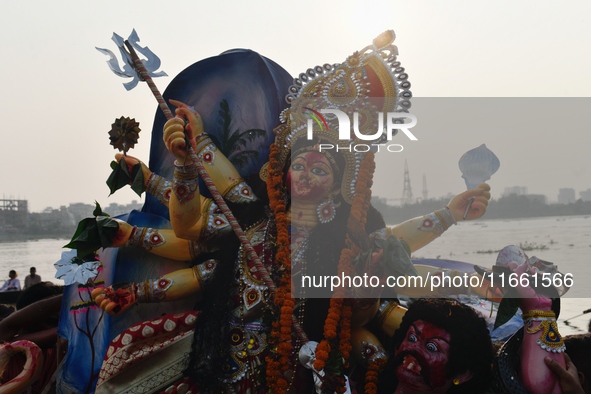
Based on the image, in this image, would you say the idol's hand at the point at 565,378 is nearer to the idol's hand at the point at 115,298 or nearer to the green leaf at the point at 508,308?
the green leaf at the point at 508,308

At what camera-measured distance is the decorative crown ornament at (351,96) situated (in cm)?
400

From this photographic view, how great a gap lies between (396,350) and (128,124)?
84.6 inches

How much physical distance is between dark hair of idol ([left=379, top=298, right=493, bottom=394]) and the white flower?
2.00 meters

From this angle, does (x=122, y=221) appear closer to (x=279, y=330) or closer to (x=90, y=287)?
(x=90, y=287)

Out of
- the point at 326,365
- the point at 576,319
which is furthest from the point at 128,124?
the point at 576,319

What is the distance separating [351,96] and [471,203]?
936 mm

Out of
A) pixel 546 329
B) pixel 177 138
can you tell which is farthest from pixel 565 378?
pixel 177 138

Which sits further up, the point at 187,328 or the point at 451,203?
the point at 451,203

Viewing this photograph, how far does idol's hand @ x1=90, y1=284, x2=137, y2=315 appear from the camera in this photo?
4.11 m

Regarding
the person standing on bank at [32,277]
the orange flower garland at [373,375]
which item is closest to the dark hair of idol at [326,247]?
the orange flower garland at [373,375]

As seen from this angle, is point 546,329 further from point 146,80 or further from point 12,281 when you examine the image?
point 12,281

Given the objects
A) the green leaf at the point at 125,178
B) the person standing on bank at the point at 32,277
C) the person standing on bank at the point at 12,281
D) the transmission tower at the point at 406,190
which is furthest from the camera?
the person standing on bank at the point at 32,277

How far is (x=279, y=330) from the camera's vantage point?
395 cm

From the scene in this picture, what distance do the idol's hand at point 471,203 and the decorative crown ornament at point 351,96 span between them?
0.56m
